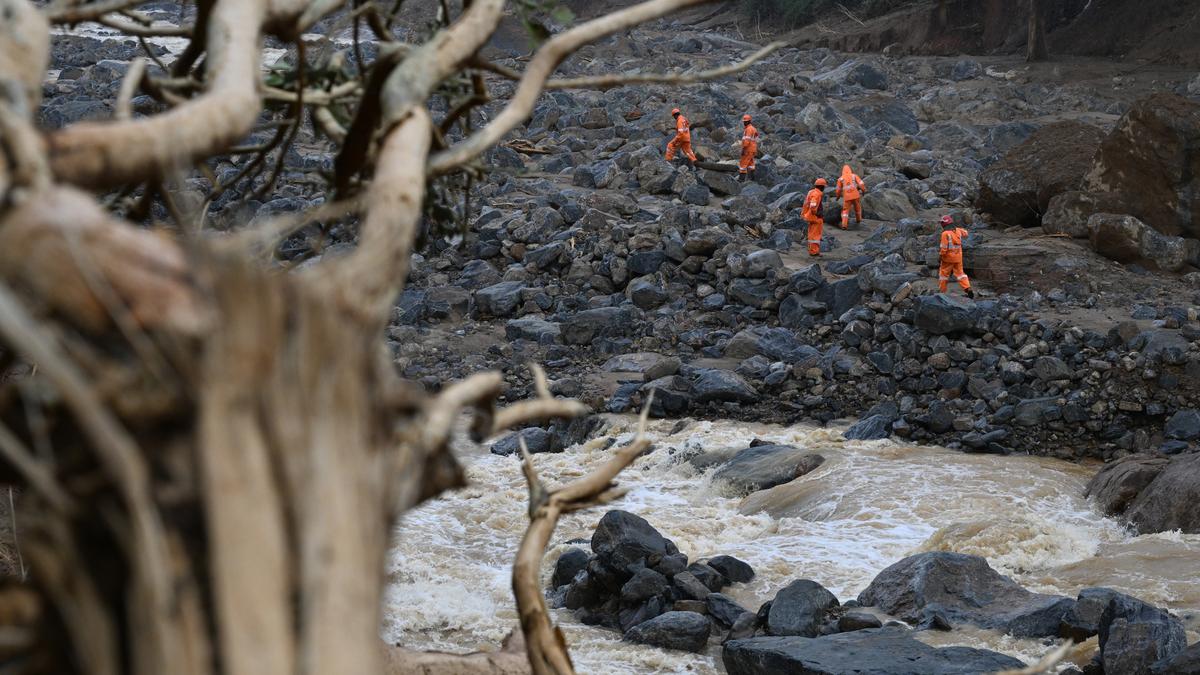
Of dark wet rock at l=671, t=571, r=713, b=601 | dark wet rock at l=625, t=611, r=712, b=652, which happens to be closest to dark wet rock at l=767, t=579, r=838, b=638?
dark wet rock at l=625, t=611, r=712, b=652

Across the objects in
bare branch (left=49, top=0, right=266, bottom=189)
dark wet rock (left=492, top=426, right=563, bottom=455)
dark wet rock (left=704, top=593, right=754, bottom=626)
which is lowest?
dark wet rock (left=492, top=426, right=563, bottom=455)

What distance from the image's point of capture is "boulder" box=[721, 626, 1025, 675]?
233 inches

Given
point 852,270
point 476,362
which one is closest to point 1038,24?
point 852,270

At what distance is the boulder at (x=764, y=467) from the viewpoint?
1010 cm

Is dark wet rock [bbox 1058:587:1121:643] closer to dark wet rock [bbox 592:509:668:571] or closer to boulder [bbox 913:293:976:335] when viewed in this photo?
dark wet rock [bbox 592:509:668:571]

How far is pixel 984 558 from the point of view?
7.87 m

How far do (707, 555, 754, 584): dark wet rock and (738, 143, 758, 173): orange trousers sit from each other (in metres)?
10.4

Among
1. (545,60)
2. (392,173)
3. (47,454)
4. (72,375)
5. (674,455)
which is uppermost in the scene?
(545,60)

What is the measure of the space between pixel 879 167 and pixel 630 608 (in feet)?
42.5

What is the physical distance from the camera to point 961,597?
7312 mm

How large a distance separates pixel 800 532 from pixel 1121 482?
7.65ft

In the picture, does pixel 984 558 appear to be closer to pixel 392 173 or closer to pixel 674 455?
pixel 674 455

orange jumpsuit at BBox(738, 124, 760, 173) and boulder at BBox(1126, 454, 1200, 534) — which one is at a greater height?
orange jumpsuit at BBox(738, 124, 760, 173)

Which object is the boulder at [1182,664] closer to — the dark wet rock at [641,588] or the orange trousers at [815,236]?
the dark wet rock at [641,588]
